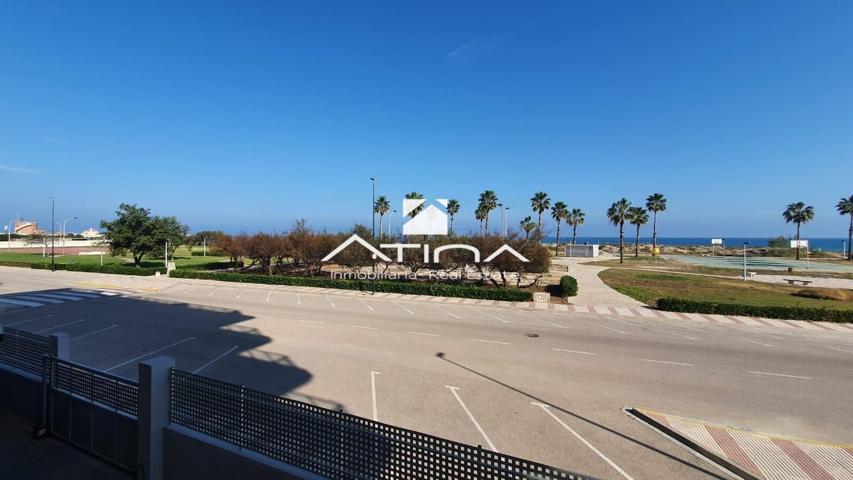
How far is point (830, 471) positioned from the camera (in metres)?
7.06

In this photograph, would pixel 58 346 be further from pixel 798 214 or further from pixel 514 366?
pixel 798 214

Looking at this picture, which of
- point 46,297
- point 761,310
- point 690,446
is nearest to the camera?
point 690,446

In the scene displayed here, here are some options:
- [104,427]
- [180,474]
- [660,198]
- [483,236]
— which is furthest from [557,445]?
[660,198]

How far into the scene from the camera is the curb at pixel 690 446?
22.7ft

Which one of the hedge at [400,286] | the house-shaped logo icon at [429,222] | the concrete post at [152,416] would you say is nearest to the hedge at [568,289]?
the hedge at [400,286]

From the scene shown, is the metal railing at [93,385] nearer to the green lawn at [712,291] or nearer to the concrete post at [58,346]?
the concrete post at [58,346]

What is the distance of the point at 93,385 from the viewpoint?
705 cm

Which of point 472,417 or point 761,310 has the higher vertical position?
point 761,310

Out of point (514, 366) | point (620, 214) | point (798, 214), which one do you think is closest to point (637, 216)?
point (620, 214)

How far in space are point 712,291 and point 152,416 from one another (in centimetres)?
3713

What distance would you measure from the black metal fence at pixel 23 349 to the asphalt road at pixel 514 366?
131 inches

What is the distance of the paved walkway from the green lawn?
65.3 ft

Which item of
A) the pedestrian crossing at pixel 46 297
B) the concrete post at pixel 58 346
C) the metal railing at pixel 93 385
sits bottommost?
the pedestrian crossing at pixel 46 297

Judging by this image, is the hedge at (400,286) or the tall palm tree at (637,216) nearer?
the hedge at (400,286)
